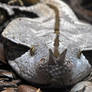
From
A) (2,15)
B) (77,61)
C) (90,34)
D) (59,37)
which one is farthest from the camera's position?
(2,15)

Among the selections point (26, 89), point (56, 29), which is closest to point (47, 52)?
point (26, 89)

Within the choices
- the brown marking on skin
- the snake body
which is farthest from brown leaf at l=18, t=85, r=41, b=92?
the brown marking on skin

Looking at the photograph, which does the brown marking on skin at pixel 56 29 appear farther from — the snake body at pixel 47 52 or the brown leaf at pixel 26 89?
the brown leaf at pixel 26 89

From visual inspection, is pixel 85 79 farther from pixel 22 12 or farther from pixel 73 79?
pixel 22 12

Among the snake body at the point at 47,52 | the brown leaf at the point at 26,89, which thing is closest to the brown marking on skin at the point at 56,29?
the snake body at the point at 47,52

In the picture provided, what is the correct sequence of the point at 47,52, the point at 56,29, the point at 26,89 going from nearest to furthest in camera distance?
the point at 26,89 → the point at 47,52 → the point at 56,29

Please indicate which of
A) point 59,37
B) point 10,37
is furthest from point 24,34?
point 59,37

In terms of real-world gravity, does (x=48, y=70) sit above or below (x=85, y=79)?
above

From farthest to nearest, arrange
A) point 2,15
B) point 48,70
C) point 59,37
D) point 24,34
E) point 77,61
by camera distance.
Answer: point 2,15 → point 24,34 → point 59,37 → point 77,61 → point 48,70

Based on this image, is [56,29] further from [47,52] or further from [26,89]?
[26,89]

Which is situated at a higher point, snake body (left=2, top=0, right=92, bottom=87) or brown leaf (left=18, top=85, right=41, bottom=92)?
snake body (left=2, top=0, right=92, bottom=87)

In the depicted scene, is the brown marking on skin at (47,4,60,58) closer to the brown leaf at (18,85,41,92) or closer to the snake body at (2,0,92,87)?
the snake body at (2,0,92,87)
